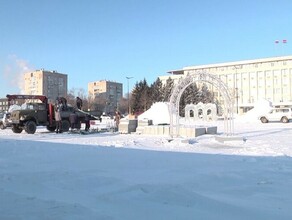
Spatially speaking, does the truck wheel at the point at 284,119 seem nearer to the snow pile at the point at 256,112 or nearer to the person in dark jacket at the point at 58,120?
the snow pile at the point at 256,112

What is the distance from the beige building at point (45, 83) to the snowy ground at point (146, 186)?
118383 millimetres

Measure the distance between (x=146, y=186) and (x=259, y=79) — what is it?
12248 cm

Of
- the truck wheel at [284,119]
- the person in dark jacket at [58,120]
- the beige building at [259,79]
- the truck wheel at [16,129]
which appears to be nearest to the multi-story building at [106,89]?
the beige building at [259,79]

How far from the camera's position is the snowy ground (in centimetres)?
574

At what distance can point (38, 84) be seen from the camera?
13038 cm

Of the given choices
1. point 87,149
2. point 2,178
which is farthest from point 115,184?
point 87,149

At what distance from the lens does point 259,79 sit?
123562 mm

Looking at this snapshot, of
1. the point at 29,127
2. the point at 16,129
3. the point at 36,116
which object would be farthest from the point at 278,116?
the point at 16,129

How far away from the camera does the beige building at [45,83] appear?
12788 cm

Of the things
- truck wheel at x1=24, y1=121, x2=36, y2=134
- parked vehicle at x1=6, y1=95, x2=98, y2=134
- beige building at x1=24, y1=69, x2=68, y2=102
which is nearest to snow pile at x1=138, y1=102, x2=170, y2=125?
parked vehicle at x1=6, y1=95, x2=98, y2=134

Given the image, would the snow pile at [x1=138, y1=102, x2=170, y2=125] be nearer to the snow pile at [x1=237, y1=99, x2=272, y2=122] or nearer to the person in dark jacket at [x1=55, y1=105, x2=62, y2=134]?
the snow pile at [x1=237, y1=99, x2=272, y2=122]

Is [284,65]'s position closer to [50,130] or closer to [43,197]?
[50,130]

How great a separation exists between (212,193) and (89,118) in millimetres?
21561

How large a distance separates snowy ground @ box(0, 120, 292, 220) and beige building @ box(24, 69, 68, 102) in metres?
118
